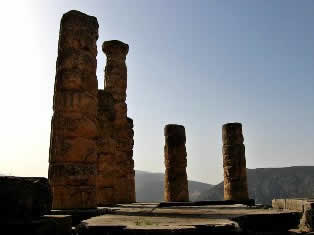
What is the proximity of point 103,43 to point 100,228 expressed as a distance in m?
14.0

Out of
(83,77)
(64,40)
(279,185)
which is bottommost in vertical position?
(279,185)

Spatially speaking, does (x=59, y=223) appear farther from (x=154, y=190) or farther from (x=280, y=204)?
(x=154, y=190)

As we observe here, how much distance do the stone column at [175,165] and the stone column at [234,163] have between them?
2396mm

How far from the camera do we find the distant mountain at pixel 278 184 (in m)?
59.8

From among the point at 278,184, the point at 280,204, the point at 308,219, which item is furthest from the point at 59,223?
the point at 278,184

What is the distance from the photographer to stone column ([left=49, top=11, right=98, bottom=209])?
30.1ft

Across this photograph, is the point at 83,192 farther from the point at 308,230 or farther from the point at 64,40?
the point at 308,230

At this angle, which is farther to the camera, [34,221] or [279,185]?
[279,185]

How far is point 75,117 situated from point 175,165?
10905mm

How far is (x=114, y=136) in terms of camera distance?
15.6 metres

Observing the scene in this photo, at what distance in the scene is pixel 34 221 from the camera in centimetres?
371

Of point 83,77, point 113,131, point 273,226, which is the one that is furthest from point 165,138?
point 273,226

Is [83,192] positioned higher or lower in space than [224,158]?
lower

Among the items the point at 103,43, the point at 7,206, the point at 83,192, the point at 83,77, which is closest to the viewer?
the point at 7,206
